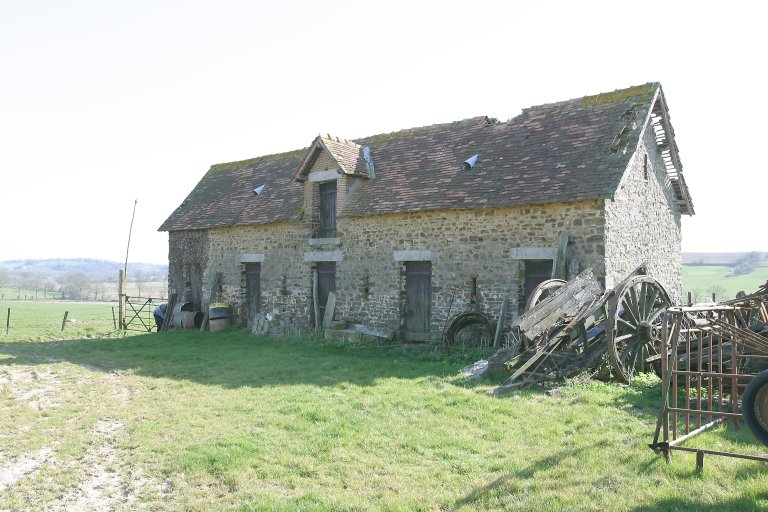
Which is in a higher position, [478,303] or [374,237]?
[374,237]

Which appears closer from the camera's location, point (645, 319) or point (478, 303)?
point (645, 319)

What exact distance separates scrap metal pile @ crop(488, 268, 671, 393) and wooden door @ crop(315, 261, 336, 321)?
7.89 m

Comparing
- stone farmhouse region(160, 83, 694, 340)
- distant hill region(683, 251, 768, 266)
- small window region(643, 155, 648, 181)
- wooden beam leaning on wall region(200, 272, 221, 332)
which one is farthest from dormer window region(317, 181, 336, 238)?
distant hill region(683, 251, 768, 266)

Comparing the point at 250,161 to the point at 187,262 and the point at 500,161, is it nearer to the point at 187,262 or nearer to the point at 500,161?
the point at 187,262

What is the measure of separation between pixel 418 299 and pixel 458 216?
98.9 inches

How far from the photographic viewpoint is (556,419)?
26.1 feet

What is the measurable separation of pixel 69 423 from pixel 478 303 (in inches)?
356

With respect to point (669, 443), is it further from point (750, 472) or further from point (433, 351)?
point (433, 351)

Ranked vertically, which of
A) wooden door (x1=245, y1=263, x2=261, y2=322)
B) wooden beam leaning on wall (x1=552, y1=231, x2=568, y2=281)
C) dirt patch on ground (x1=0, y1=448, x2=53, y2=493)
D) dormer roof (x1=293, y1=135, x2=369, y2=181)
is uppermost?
dormer roof (x1=293, y1=135, x2=369, y2=181)

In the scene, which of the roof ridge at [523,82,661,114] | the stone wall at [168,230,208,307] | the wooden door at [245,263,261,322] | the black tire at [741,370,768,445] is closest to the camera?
the black tire at [741,370,768,445]

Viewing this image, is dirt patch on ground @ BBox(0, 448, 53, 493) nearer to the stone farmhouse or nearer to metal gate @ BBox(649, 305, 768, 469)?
metal gate @ BBox(649, 305, 768, 469)

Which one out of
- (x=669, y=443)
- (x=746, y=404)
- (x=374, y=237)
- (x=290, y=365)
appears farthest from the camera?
(x=374, y=237)

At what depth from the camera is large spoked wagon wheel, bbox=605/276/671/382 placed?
10148mm

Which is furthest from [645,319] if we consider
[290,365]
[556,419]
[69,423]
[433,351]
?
[69,423]
